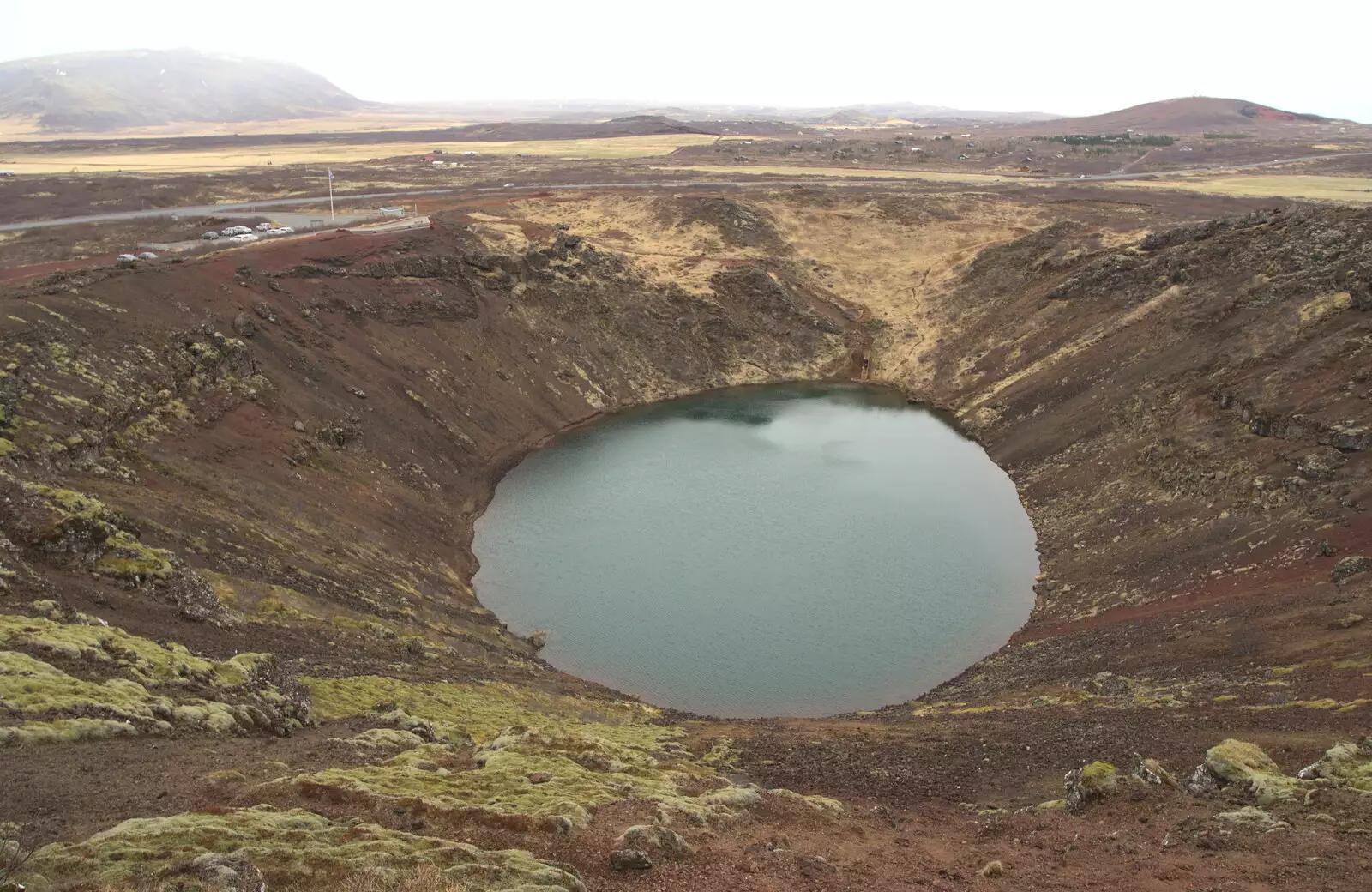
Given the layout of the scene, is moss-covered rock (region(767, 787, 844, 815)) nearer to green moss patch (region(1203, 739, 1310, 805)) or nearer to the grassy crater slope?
the grassy crater slope

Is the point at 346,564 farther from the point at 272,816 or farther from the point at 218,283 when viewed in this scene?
→ the point at 218,283

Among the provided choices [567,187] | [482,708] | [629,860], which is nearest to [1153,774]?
[629,860]

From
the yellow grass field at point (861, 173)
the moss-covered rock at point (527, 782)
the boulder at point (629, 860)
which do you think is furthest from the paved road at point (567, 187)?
the boulder at point (629, 860)

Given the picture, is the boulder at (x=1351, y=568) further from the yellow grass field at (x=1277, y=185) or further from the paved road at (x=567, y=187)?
the paved road at (x=567, y=187)

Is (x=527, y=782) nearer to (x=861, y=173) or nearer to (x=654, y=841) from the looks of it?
(x=654, y=841)

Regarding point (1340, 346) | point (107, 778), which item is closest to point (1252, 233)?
point (1340, 346)

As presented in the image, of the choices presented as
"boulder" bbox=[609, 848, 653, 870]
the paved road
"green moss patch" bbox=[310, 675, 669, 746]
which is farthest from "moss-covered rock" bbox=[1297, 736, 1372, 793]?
the paved road
